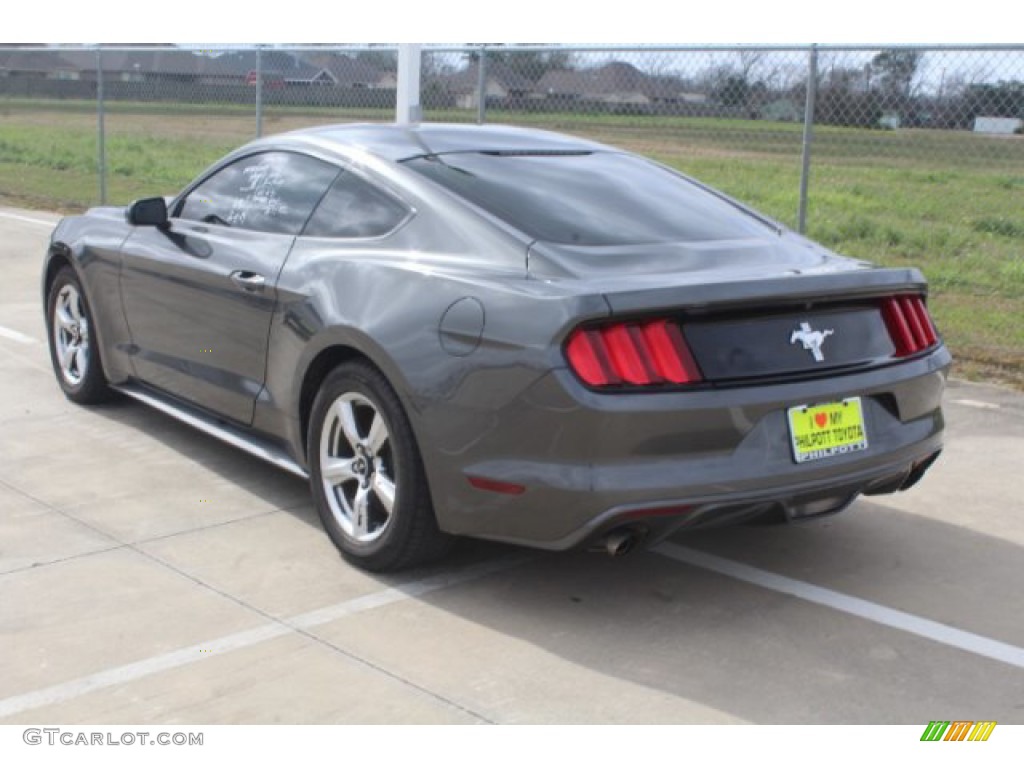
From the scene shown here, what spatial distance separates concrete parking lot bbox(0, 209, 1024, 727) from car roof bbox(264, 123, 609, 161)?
1.46 meters

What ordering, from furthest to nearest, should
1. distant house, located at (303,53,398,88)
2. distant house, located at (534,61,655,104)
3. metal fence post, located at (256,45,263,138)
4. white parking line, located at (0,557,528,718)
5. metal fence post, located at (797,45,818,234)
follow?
1. distant house, located at (303,53,398,88)
2. metal fence post, located at (256,45,263,138)
3. distant house, located at (534,61,655,104)
4. metal fence post, located at (797,45,818,234)
5. white parking line, located at (0,557,528,718)

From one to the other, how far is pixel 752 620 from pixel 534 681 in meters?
0.85

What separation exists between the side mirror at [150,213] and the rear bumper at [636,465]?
2398mm

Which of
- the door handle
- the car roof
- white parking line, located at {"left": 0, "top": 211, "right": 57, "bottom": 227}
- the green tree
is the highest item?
the green tree

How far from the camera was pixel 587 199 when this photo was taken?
193 inches

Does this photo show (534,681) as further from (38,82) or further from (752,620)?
(38,82)

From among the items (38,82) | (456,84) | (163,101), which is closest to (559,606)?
(456,84)

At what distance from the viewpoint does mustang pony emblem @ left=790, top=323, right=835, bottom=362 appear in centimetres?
421

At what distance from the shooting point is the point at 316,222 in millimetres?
5109

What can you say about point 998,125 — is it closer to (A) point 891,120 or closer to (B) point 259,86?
(A) point 891,120

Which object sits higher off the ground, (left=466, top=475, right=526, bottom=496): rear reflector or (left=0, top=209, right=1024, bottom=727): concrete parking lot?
(left=466, top=475, right=526, bottom=496): rear reflector

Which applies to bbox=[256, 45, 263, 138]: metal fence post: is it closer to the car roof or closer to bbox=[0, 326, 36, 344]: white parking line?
bbox=[0, 326, 36, 344]: white parking line

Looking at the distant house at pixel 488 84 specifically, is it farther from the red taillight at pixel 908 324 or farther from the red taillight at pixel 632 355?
the red taillight at pixel 632 355

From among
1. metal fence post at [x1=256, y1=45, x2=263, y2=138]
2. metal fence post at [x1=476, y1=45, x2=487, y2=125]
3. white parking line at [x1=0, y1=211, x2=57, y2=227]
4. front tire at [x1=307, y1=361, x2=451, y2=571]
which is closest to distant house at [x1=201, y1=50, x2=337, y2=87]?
metal fence post at [x1=256, y1=45, x2=263, y2=138]
